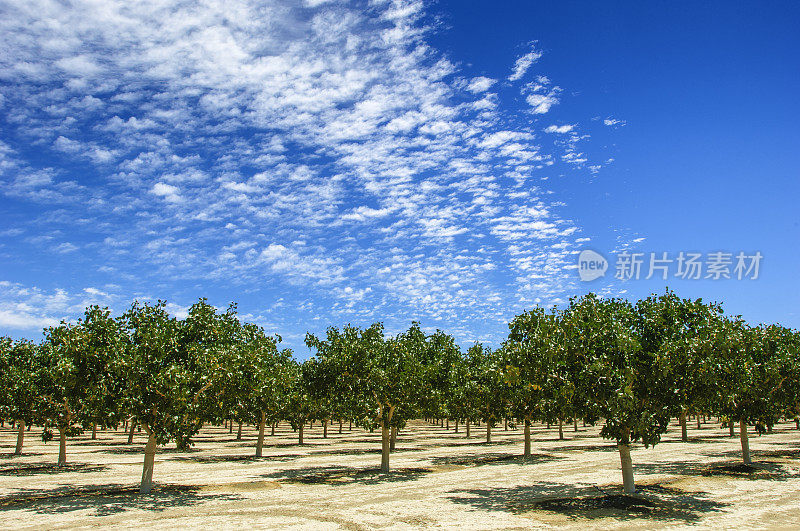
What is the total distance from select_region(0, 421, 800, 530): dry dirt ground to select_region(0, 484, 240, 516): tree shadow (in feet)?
0.23

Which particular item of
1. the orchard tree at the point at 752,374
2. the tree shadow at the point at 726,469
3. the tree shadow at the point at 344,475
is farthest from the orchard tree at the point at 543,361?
the tree shadow at the point at 726,469

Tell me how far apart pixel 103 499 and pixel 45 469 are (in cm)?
2000

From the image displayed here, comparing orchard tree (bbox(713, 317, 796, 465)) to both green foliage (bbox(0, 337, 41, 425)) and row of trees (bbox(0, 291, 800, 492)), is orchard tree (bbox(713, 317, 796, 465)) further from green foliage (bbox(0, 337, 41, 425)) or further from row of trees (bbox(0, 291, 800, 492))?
green foliage (bbox(0, 337, 41, 425))

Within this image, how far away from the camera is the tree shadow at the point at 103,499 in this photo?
24764 millimetres

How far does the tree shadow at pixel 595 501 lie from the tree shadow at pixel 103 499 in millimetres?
14645

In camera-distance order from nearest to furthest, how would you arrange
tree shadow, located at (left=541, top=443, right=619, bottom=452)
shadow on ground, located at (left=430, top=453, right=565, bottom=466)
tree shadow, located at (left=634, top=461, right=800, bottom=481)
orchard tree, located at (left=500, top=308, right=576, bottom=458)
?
orchard tree, located at (left=500, top=308, right=576, bottom=458), tree shadow, located at (left=634, top=461, right=800, bottom=481), shadow on ground, located at (left=430, top=453, right=565, bottom=466), tree shadow, located at (left=541, top=443, right=619, bottom=452)

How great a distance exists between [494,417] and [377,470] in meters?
32.8

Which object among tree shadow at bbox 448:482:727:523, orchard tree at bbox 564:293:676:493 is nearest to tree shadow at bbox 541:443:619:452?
tree shadow at bbox 448:482:727:523

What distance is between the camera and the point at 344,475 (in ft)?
120

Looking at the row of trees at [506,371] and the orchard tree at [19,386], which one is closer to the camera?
the row of trees at [506,371]

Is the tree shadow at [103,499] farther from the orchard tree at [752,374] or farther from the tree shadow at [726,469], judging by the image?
the tree shadow at [726,469]

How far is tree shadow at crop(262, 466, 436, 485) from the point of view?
3372 centimetres

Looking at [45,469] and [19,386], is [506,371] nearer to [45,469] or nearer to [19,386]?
[45,469]

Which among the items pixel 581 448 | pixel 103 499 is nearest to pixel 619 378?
pixel 103 499
